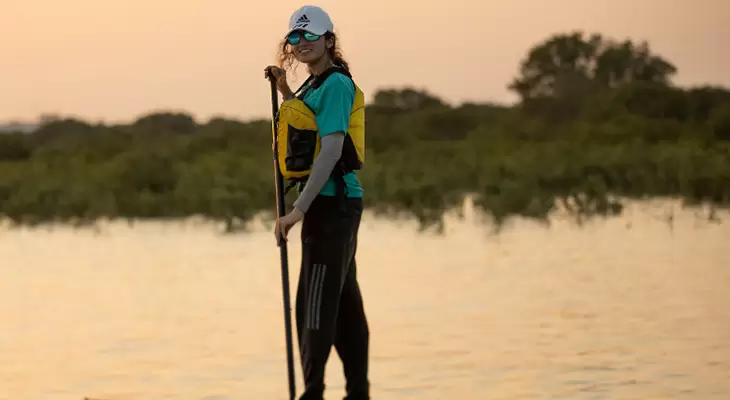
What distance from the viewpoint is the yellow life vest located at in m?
6.36

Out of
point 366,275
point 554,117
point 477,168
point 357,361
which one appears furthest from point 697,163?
point 554,117

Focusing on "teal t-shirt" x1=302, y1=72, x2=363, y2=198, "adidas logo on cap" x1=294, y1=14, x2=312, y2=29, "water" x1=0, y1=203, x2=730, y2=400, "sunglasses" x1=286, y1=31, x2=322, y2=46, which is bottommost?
"water" x1=0, y1=203, x2=730, y2=400

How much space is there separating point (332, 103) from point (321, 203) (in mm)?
399

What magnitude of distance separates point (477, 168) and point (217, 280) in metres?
Result: 13.3

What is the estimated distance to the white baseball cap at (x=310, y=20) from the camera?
6.40 m

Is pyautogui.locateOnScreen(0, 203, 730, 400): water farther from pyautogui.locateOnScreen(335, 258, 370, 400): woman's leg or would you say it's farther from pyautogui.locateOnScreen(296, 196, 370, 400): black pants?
pyautogui.locateOnScreen(296, 196, 370, 400): black pants

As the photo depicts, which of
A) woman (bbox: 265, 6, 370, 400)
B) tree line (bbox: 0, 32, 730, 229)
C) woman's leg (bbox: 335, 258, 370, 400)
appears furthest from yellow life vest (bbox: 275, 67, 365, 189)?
tree line (bbox: 0, 32, 730, 229)

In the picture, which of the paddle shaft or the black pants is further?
the paddle shaft

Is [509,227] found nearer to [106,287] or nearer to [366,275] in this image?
[366,275]

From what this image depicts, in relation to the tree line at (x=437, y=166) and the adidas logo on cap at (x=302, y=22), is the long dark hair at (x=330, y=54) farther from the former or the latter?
the tree line at (x=437, y=166)

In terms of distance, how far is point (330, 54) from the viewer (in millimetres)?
6539

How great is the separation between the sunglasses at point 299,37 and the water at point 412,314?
2.00 meters

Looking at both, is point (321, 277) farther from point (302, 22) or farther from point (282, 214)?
point (302, 22)

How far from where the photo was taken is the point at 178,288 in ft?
40.5
